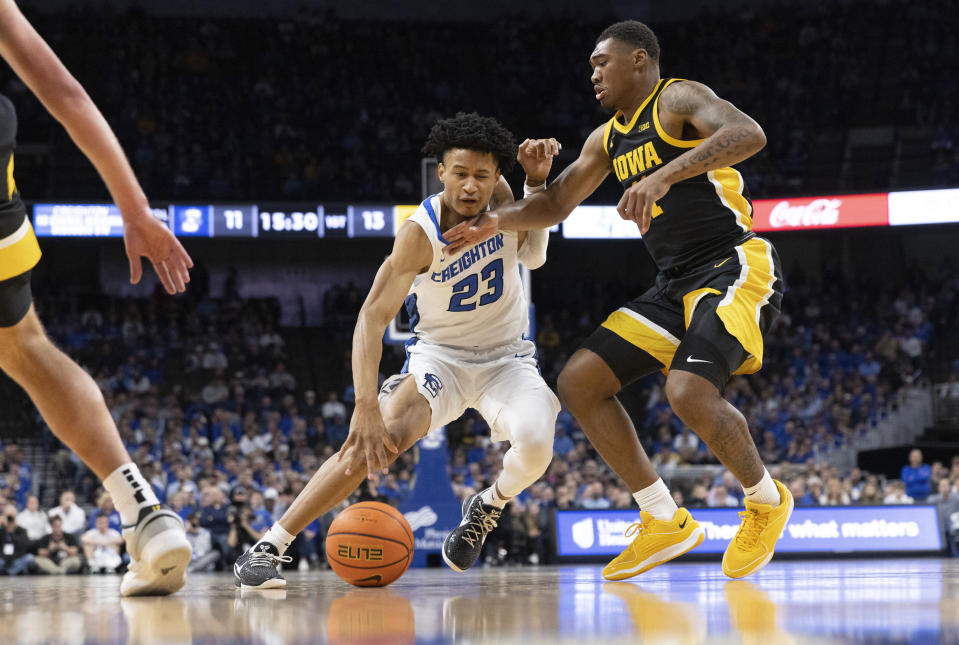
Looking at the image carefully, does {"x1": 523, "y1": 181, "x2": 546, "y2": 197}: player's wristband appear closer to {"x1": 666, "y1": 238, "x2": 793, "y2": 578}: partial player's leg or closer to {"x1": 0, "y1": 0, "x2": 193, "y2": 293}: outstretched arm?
{"x1": 666, "y1": 238, "x2": 793, "y2": 578}: partial player's leg

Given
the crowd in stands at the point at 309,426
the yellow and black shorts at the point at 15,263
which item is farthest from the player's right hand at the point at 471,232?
the crowd in stands at the point at 309,426

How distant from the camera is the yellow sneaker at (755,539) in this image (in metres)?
4.03

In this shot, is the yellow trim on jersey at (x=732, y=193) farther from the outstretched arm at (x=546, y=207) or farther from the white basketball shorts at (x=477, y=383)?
the white basketball shorts at (x=477, y=383)

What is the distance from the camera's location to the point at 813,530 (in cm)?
930

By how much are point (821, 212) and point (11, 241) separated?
51.1ft

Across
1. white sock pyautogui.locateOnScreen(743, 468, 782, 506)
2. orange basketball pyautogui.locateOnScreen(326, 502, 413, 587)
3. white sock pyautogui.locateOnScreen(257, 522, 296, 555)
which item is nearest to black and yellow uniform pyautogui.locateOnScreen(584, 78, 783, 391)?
white sock pyautogui.locateOnScreen(743, 468, 782, 506)

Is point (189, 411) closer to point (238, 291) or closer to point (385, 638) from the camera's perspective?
point (238, 291)

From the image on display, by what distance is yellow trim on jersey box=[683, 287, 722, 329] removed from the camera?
412 centimetres

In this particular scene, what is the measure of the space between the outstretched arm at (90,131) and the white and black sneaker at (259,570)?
1.56m

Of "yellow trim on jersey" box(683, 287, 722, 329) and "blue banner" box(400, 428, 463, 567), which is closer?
"yellow trim on jersey" box(683, 287, 722, 329)

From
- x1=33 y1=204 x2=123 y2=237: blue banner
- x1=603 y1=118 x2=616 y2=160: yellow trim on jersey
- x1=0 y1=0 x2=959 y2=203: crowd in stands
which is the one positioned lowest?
x1=603 y1=118 x2=616 y2=160: yellow trim on jersey

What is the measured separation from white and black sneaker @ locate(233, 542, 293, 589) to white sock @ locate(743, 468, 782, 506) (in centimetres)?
184

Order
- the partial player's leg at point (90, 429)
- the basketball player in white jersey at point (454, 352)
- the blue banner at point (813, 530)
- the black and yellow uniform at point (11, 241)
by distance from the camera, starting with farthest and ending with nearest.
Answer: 1. the blue banner at point (813, 530)
2. the basketball player in white jersey at point (454, 352)
3. the partial player's leg at point (90, 429)
4. the black and yellow uniform at point (11, 241)

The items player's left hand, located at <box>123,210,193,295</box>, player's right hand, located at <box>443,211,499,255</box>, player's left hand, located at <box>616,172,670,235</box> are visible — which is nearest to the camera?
player's left hand, located at <box>123,210,193,295</box>
